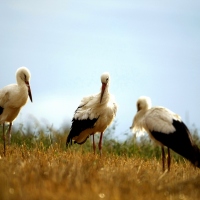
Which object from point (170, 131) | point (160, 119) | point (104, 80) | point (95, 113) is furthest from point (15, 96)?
point (170, 131)

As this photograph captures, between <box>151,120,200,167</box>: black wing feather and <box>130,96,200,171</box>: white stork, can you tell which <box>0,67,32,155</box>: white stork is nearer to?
<box>130,96,200,171</box>: white stork

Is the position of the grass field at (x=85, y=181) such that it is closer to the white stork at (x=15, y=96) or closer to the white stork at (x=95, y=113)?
the white stork at (x=95, y=113)

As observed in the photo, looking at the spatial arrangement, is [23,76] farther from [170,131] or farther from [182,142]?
[182,142]

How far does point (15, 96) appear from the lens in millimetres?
10672

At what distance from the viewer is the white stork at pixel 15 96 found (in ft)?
35.1

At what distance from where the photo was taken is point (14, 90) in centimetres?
1073

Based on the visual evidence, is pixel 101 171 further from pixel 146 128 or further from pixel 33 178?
pixel 146 128

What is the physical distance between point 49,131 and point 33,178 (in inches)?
225

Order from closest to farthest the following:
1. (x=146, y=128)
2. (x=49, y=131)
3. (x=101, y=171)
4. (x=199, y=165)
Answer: (x=101, y=171)
(x=199, y=165)
(x=146, y=128)
(x=49, y=131)

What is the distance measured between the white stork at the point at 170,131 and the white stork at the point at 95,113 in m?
1.50

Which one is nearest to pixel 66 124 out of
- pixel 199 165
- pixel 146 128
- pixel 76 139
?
pixel 76 139

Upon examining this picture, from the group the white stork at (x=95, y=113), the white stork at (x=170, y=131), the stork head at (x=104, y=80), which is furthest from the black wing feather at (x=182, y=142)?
the stork head at (x=104, y=80)

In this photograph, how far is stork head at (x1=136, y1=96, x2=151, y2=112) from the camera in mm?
9203

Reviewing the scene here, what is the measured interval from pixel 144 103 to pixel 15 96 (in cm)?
283
